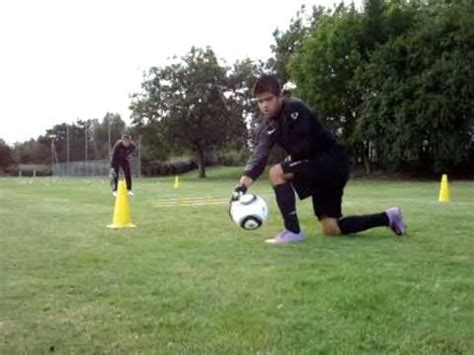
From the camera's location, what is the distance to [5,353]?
3594 mm

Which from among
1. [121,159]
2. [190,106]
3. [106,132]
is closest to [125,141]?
[121,159]

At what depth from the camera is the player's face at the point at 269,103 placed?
7.51 m

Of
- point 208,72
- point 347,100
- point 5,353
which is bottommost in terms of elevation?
point 5,353

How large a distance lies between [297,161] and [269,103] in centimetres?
77

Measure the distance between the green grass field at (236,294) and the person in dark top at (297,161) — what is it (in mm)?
315

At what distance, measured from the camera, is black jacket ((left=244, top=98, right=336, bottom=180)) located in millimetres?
7598

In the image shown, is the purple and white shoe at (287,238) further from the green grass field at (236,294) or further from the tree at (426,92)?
the tree at (426,92)

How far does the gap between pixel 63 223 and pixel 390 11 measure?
3437cm

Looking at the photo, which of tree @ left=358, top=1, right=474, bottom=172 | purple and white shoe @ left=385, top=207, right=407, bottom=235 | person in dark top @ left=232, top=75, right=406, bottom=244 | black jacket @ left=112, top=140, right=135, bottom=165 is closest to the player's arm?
Result: person in dark top @ left=232, top=75, right=406, bottom=244

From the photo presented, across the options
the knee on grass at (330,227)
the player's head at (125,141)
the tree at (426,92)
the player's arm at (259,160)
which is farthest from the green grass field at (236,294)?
the tree at (426,92)

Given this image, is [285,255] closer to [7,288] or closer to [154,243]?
[154,243]

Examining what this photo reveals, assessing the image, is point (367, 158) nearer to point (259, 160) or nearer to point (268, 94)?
point (259, 160)

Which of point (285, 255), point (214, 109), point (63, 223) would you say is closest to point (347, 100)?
point (214, 109)

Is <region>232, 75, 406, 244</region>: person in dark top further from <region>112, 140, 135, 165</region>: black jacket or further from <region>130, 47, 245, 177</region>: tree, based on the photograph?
<region>130, 47, 245, 177</region>: tree
